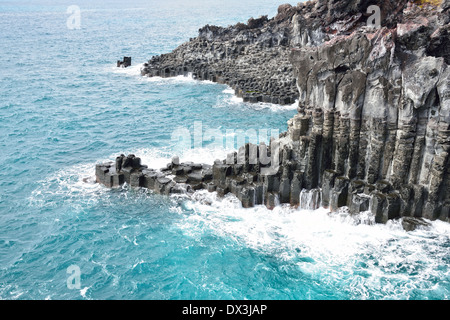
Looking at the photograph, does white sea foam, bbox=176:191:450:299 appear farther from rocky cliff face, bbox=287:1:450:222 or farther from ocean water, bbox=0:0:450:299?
rocky cliff face, bbox=287:1:450:222

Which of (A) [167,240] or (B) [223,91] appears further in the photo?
(B) [223,91]

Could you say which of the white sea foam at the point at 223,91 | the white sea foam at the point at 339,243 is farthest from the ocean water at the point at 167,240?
the white sea foam at the point at 223,91

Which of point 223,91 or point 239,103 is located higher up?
point 223,91

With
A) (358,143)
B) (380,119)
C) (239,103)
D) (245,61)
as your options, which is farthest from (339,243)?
(245,61)

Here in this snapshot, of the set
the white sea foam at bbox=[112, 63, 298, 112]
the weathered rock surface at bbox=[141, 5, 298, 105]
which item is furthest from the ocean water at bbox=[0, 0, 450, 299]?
the weathered rock surface at bbox=[141, 5, 298, 105]

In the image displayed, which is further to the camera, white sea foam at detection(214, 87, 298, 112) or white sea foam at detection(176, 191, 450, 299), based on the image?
white sea foam at detection(214, 87, 298, 112)

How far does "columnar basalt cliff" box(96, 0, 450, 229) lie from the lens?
25.8 meters

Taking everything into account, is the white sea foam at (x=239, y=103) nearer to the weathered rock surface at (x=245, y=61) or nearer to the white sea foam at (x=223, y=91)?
the white sea foam at (x=223, y=91)

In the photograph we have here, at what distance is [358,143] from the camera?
1113 inches

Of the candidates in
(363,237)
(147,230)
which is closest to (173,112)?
(147,230)

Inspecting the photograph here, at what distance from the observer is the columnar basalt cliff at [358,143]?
2584 centimetres

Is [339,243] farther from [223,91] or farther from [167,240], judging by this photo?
[223,91]
